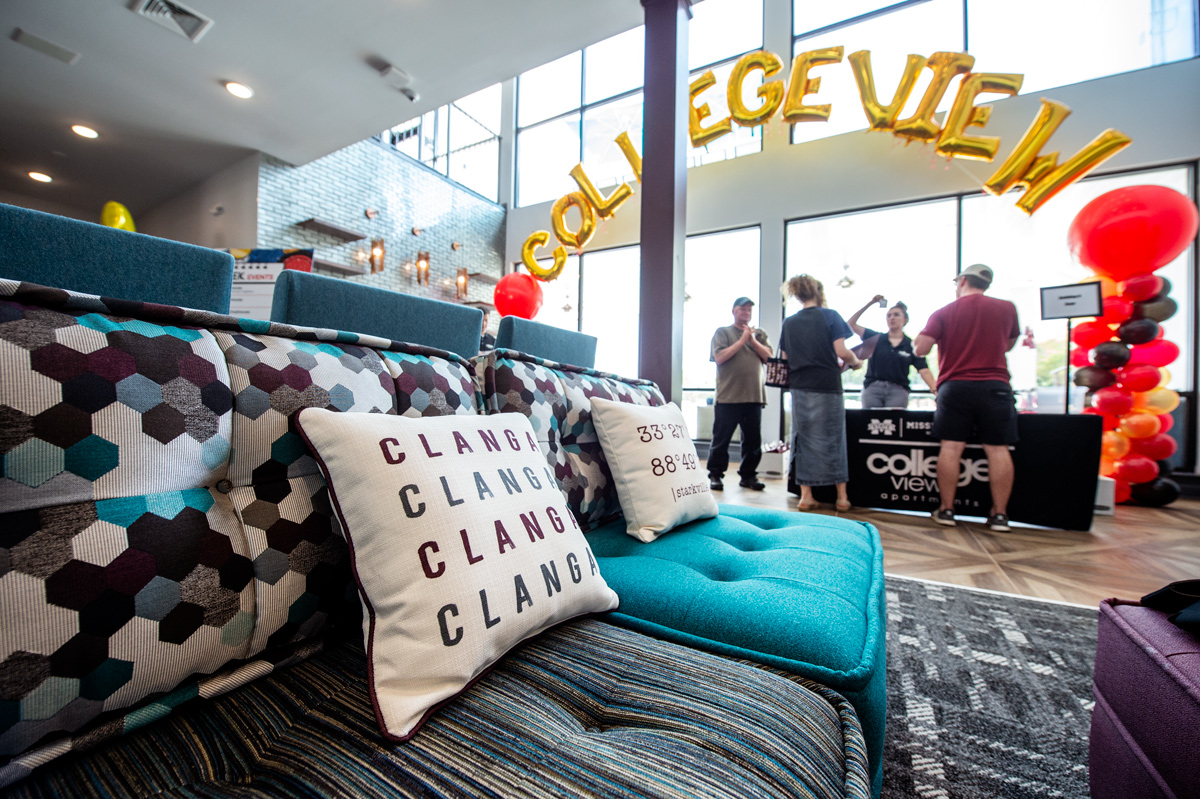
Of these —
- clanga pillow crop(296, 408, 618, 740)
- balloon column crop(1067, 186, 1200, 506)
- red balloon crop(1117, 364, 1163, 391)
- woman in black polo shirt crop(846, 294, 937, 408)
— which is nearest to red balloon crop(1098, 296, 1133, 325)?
balloon column crop(1067, 186, 1200, 506)

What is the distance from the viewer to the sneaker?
280cm

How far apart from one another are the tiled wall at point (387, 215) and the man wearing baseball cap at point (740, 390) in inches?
131

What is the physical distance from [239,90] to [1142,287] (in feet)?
22.5

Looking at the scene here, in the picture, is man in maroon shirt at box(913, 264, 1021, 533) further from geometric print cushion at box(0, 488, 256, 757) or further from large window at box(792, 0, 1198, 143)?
geometric print cushion at box(0, 488, 256, 757)

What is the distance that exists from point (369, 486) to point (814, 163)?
6.26m

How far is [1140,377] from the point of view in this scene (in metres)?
3.28

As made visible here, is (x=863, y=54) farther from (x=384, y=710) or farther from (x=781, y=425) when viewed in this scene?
(x=384, y=710)

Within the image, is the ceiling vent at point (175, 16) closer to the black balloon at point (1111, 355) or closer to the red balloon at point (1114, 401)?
the black balloon at point (1111, 355)

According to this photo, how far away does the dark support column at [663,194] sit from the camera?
2871 mm

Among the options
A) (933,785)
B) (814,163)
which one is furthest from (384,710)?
(814,163)

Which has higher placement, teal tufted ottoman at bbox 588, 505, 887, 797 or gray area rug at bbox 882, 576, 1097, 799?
teal tufted ottoman at bbox 588, 505, 887, 797

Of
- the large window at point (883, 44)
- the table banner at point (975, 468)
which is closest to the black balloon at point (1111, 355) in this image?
the table banner at point (975, 468)

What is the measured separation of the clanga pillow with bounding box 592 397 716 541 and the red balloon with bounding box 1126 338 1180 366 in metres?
3.94

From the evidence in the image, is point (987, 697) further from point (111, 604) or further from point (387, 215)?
point (387, 215)
